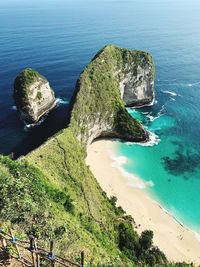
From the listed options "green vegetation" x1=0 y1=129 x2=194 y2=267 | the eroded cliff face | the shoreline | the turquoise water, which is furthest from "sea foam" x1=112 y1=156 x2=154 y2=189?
the eroded cliff face

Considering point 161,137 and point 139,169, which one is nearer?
point 139,169

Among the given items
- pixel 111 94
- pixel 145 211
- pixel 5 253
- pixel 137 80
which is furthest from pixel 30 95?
pixel 5 253

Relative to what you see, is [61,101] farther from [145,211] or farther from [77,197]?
[77,197]

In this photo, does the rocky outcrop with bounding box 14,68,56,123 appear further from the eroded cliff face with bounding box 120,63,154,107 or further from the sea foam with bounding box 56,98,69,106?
the eroded cliff face with bounding box 120,63,154,107

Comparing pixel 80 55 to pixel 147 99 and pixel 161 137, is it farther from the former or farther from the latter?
pixel 161 137

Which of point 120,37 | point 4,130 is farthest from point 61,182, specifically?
point 120,37

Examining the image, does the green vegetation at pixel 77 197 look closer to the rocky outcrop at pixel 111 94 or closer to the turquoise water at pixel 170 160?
the rocky outcrop at pixel 111 94
